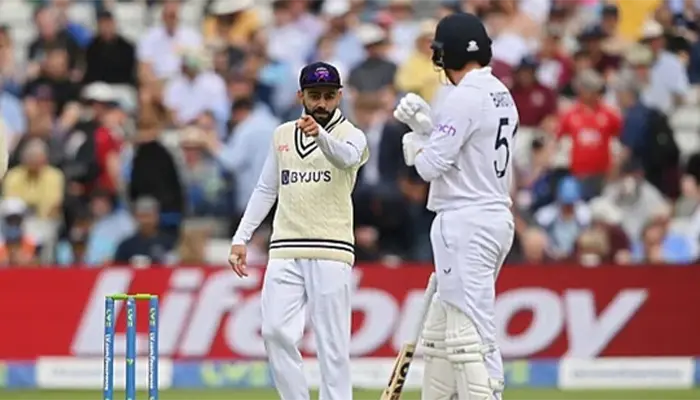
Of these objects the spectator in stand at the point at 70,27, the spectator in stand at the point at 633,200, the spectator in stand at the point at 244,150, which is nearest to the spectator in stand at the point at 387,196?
the spectator in stand at the point at 244,150

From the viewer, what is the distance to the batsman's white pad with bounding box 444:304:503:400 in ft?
25.6

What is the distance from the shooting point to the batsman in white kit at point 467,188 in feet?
25.8

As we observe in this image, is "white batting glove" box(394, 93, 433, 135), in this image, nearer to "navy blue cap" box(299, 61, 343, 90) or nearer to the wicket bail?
"navy blue cap" box(299, 61, 343, 90)


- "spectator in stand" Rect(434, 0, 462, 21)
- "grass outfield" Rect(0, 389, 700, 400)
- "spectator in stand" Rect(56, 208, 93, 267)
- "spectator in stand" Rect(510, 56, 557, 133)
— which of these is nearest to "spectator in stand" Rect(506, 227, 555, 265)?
"grass outfield" Rect(0, 389, 700, 400)

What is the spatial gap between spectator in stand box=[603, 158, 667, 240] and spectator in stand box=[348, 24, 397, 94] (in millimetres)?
2002

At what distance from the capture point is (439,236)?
26.2ft

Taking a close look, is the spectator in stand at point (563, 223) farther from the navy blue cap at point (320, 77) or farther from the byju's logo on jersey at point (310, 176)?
the navy blue cap at point (320, 77)

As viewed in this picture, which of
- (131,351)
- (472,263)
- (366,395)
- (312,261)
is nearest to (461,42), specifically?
(472,263)

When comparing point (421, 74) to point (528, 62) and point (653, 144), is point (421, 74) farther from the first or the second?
point (653, 144)

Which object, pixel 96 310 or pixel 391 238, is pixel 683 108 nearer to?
pixel 391 238

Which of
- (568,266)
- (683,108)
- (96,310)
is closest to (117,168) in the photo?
(96,310)

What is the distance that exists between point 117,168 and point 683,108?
186 inches

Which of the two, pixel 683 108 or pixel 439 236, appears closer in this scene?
pixel 439 236

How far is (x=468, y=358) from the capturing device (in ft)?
25.6
